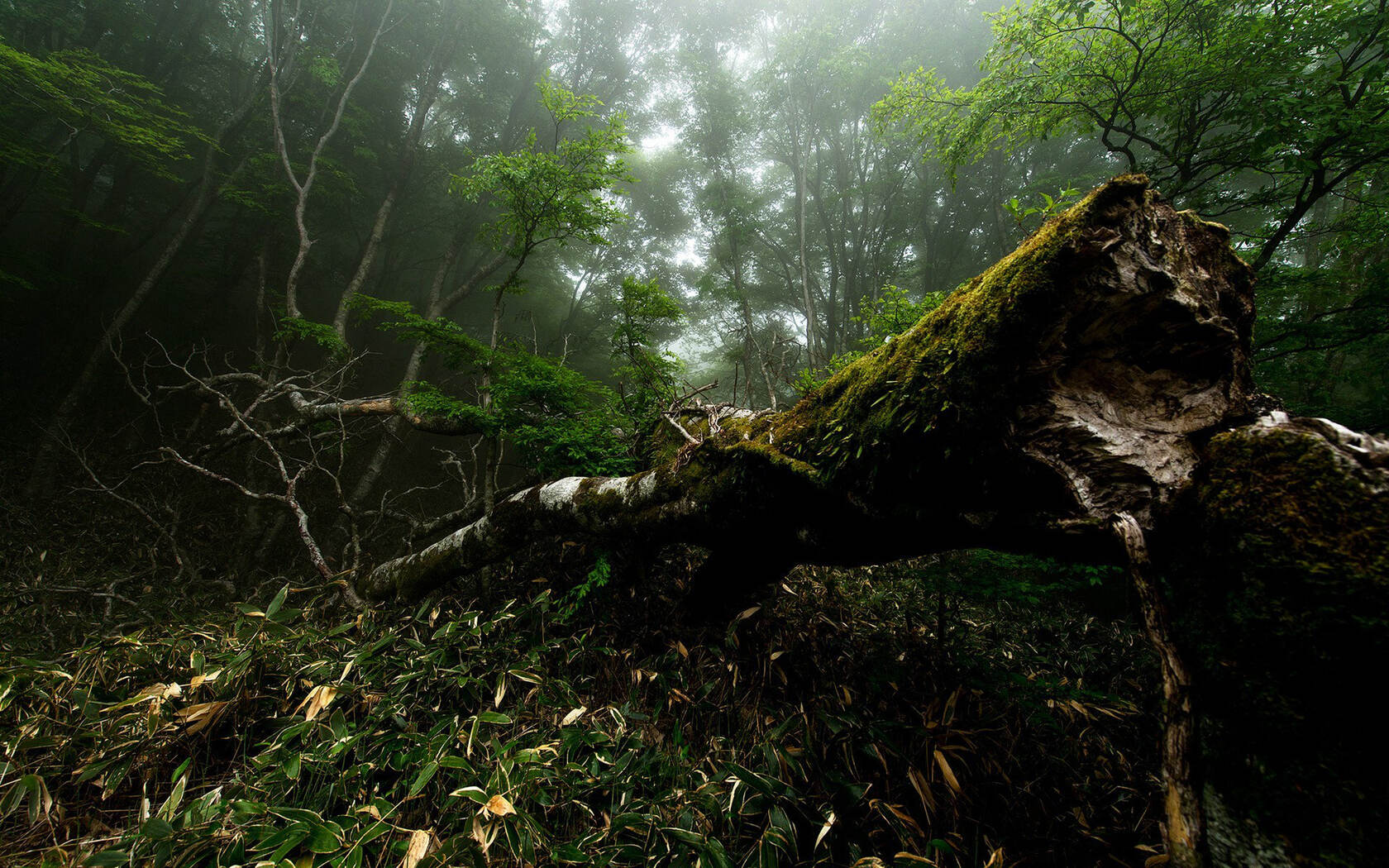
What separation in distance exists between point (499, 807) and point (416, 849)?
0.92ft

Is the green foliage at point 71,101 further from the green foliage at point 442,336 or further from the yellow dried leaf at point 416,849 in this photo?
the yellow dried leaf at point 416,849

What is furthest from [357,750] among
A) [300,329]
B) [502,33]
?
[502,33]

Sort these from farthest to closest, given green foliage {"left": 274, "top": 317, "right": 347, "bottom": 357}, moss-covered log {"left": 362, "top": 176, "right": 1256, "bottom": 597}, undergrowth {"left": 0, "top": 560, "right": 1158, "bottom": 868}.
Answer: green foliage {"left": 274, "top": 317, "right": 347, "bottom": 357} < undergrowth {"left": 0, "top": 560, "right": 1158, "bottom": 868} < moss-covered log {"left": 362, "top": 176, "right": 1256, "bottom": 597}

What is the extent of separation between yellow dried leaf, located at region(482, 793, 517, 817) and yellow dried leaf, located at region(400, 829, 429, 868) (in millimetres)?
195

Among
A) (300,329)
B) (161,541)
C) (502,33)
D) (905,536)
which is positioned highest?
(502,33)

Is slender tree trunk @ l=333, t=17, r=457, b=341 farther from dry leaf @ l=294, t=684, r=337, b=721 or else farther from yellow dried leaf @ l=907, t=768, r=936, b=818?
yellow dried leaf @ l=907, t=768, r=936, b=818

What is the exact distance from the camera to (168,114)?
8266 mm

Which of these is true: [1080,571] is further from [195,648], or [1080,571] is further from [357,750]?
[195,648]

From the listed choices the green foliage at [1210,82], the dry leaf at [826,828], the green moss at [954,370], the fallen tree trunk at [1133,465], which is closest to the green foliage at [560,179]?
the green foliage at [1210,82]

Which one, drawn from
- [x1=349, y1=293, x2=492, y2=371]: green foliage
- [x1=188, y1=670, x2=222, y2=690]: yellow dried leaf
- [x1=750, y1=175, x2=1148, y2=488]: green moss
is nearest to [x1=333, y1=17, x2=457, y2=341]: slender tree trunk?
[x1=349, y1=293, x2=492, y2=371]: green foliage

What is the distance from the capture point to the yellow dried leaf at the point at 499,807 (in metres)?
1.50

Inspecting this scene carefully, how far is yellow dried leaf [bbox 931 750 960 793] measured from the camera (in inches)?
74.8

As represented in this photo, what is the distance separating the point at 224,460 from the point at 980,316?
11.3 metres

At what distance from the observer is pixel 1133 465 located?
113 cm
